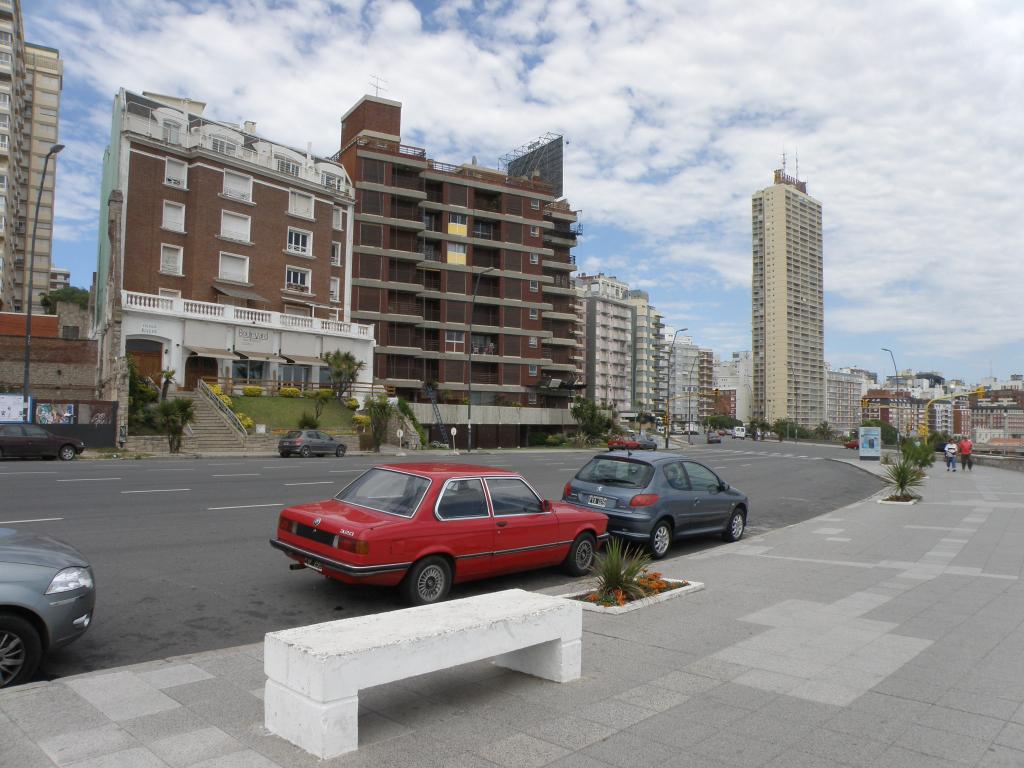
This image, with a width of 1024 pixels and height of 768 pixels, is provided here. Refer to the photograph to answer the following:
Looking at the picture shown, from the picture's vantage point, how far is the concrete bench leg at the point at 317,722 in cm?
386

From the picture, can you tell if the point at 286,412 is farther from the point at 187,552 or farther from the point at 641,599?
the point at 641,599

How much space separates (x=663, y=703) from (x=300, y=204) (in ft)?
169

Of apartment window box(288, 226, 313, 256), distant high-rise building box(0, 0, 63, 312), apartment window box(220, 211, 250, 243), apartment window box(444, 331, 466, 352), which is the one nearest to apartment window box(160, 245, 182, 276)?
apartment window box(220, 211, 250, 243)

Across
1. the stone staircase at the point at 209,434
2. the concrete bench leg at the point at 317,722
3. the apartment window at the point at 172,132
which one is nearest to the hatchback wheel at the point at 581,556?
the concrete bench leg at the point at 317,722

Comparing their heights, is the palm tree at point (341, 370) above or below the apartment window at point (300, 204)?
below

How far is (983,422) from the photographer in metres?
173

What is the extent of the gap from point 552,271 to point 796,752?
78.9m

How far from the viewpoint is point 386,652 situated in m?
4.15

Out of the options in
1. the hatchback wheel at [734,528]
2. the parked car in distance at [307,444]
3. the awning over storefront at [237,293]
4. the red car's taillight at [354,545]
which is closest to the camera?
the red car's taillight at [354,545]

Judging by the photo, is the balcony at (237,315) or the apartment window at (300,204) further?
the apartment window at (300,204)

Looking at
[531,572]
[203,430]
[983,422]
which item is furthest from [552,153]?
[983,422]

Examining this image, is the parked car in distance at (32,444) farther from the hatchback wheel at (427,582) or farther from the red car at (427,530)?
the hatchback wheel at (427,582)

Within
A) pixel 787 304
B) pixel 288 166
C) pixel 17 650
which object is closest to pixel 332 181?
pixel 288 166

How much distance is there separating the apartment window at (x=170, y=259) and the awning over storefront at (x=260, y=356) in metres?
6.67
